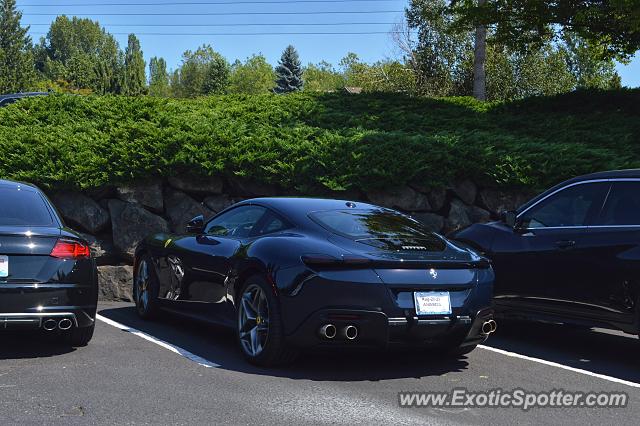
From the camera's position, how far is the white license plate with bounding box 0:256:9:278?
21.8 ft

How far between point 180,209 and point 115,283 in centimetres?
156

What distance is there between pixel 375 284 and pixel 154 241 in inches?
140

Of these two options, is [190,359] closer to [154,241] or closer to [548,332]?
[154,241]

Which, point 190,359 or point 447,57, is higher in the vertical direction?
point 447,57

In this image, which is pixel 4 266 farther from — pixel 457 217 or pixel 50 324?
pixel 457 217

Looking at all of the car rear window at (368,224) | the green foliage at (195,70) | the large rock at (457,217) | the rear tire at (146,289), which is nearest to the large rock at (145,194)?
the rear tire at (146,289)

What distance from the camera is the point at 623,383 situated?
662cm

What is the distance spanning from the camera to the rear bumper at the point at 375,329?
6238 mm

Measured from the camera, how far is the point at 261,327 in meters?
6.73

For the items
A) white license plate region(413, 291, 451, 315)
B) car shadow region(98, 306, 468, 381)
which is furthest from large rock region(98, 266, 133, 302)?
white license plate region(413, 291, 451, 315)

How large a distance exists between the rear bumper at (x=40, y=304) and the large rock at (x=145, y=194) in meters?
5.08

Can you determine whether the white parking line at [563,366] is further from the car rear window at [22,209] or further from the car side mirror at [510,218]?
the car rear window at [22,209]

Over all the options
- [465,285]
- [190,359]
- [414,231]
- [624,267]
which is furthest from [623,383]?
Answer: [190,359]

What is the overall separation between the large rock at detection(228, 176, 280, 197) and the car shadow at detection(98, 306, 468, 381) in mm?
4196
